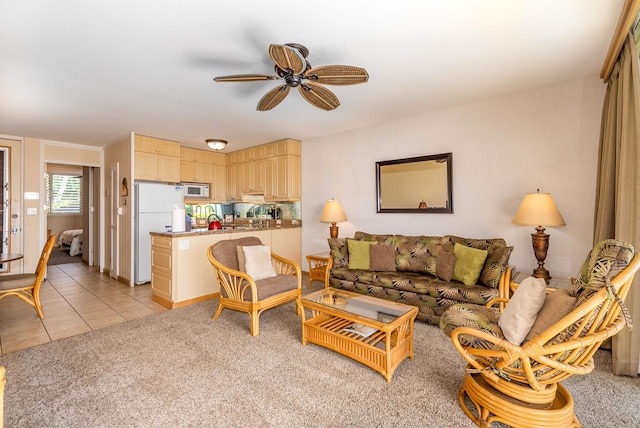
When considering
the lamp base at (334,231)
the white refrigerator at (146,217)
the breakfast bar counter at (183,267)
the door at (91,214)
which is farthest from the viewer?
the door at (91,214)

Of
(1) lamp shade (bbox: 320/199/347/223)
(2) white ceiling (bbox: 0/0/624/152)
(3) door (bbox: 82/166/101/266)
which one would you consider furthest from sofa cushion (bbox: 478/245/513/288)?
(3) door (bbox: 82/166/101/266)

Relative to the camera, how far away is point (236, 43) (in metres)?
2.30

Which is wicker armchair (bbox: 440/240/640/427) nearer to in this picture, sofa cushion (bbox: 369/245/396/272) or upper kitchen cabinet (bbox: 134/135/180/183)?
sofa cushion (bbox: 369/245/396/272)

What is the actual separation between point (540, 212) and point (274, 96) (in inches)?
108

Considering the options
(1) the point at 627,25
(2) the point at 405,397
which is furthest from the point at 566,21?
(2) the point at 405,397

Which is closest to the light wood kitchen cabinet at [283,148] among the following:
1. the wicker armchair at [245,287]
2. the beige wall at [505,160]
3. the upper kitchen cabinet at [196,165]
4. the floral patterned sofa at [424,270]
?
the beige wall at [505,160]

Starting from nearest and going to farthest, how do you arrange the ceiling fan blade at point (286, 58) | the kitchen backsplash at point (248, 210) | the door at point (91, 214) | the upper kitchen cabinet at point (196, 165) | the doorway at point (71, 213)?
the ceiling fan blade at point (286, 58) < the kitchen backsplash at point (248, 210) < the upper kitchen cabinet at point (196, 165) < the door at point (91, 214) < the doorway at point (71, 213)

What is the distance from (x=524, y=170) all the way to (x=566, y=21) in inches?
64.0

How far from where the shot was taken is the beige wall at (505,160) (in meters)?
3.02

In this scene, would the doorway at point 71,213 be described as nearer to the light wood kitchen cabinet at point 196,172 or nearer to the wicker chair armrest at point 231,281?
the light wood kitchen cabinet at point 196,172

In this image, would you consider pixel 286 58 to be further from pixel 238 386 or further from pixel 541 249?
pixel 541 249

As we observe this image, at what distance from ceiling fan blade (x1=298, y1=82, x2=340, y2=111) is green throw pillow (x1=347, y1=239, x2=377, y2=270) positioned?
1870 millimetres

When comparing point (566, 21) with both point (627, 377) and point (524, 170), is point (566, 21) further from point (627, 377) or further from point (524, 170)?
point (627, 377)

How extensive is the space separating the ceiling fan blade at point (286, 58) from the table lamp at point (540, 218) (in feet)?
8.29
